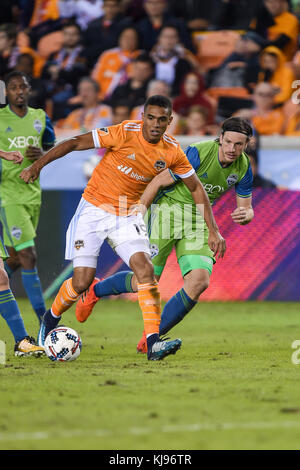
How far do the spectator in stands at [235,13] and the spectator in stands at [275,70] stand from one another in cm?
164

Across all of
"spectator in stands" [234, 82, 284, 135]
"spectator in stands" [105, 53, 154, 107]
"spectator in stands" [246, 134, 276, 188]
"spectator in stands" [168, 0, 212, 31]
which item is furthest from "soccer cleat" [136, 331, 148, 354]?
"spectator in stands" [168, 0, 212, 31]

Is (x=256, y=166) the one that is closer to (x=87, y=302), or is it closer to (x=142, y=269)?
(x=87, y=302)

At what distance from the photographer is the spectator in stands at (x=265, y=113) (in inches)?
→ 519

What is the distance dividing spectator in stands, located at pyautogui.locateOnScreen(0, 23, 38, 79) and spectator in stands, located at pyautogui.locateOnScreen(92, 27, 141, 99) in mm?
1373

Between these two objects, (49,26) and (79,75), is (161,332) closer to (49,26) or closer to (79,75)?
(79,75)

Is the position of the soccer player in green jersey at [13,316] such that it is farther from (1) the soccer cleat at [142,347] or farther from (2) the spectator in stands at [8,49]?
(2) the spectator in stands at [8,49]

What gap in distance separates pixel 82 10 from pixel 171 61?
2.65 m

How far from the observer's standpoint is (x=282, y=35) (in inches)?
557

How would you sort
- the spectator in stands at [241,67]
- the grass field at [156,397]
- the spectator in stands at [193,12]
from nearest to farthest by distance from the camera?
the grass field at [156,397]
the spectator in stands at [241,67]
the spectator in stands at [193,12]

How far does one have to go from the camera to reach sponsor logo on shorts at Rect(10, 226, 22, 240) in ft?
27.4

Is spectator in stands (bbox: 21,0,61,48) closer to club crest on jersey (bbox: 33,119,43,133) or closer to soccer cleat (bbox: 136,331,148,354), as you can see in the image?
club crest on jersey (bbox: 33,119,43,133)

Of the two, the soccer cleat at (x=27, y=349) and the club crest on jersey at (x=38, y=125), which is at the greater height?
the club crest on jersey at (x=38, y=125)

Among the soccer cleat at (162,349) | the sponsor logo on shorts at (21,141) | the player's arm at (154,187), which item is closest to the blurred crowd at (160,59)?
the sponsor logo on shorts at (21,141)

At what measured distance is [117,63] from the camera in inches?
583
